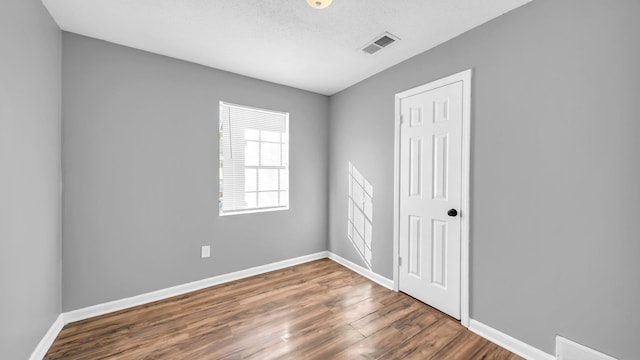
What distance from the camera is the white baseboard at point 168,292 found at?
2.26 meters

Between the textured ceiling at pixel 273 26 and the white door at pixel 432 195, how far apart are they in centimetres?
54

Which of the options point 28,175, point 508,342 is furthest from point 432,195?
point 28,175

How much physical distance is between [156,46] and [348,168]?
2613 millimetres

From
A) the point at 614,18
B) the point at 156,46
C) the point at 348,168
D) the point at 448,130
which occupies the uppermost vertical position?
Answer: the point at 156,46

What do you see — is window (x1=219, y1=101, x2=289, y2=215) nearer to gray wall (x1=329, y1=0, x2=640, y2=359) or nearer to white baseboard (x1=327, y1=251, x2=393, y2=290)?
white baseboard (x1=327, y1=251, x2=393, y2=290)

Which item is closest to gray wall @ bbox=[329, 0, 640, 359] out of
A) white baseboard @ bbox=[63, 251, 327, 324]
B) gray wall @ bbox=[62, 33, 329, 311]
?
white baseboard @ bbox=[63, 251, 327, 324]

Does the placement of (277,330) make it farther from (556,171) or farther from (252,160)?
(556,171)

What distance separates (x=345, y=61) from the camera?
2.76 meters

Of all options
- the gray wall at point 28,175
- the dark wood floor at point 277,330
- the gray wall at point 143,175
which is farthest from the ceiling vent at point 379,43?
the dark wood floor at point 277,330

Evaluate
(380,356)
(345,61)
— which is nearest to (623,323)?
(380,356)

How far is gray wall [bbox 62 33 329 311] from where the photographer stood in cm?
225

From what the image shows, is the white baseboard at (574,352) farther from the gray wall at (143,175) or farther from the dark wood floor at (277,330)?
the gray wall at (143,175)

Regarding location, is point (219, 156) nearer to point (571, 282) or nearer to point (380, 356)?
point (380, 356)

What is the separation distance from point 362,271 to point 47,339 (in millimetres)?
3015
